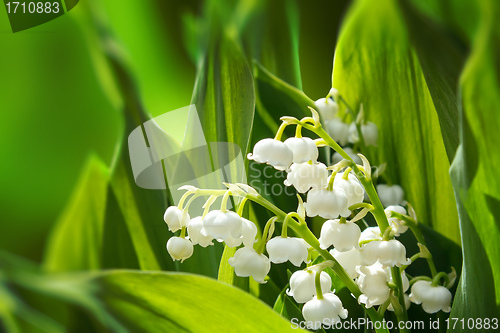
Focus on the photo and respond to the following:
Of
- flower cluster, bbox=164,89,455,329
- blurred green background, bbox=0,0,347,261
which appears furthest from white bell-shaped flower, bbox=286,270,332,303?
blurred green background, bbox=0,0,347,261

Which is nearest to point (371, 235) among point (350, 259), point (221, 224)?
point (350, 259)

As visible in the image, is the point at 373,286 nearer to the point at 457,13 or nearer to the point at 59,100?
the point at 457,13

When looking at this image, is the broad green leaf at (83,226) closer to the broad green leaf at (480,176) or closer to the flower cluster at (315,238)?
the flower cluster at (315,238)

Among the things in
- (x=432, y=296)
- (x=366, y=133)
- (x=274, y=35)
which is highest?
(x=274, y=35)

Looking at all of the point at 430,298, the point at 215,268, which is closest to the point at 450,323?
the point at 430,298

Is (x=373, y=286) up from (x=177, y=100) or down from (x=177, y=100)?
down

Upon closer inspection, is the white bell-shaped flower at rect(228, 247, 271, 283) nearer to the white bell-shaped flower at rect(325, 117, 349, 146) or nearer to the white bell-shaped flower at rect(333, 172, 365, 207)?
the white bell-shaped flower at rect(333, 172, 365, 207)
